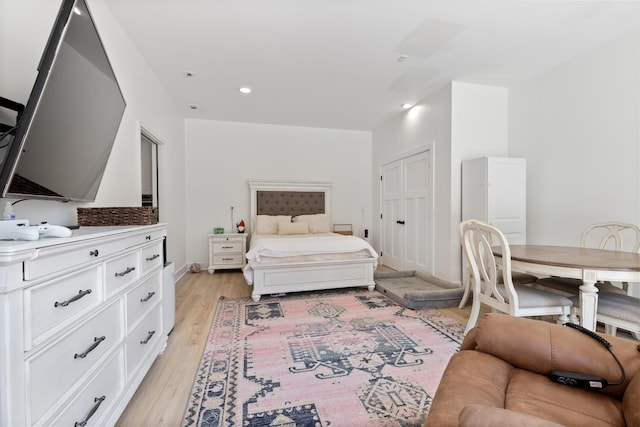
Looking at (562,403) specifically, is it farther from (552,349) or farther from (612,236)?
(612,236)

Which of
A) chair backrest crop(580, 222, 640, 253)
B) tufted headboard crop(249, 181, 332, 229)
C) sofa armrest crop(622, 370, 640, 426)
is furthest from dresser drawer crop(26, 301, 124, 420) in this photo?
tufted headboard crop(249, 181, 332, 229)

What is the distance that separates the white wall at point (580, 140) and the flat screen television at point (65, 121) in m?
4.07

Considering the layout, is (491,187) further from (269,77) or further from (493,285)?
(269,77)

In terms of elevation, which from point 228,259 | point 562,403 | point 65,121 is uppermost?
point 65,121

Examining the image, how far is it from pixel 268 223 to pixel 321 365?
3262mm

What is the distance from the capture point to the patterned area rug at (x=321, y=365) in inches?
59.2

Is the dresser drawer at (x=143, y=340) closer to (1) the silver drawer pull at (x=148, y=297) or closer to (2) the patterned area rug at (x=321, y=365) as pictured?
(1) the silver drawer pull at (x=148, y=297)

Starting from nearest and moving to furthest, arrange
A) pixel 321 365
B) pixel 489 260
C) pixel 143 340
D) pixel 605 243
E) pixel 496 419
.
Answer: pixel 496 419, pixel 143 340, pixel 321 365, pixel 489 260, pixel 605 243

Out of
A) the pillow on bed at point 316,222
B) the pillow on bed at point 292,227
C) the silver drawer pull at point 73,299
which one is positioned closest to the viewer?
the silver drawer pull at point 73,299

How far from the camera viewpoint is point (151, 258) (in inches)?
74.3

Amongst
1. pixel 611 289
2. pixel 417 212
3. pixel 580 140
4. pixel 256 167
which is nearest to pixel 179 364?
pixel 611 289

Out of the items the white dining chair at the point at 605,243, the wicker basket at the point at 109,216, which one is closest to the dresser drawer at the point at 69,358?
the wicker basket at the point at 109,216

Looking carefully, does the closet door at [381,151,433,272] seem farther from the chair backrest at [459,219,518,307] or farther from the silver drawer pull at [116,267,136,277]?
the silver drawer pull at [116,267,136,277]

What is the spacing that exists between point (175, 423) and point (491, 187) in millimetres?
3536
